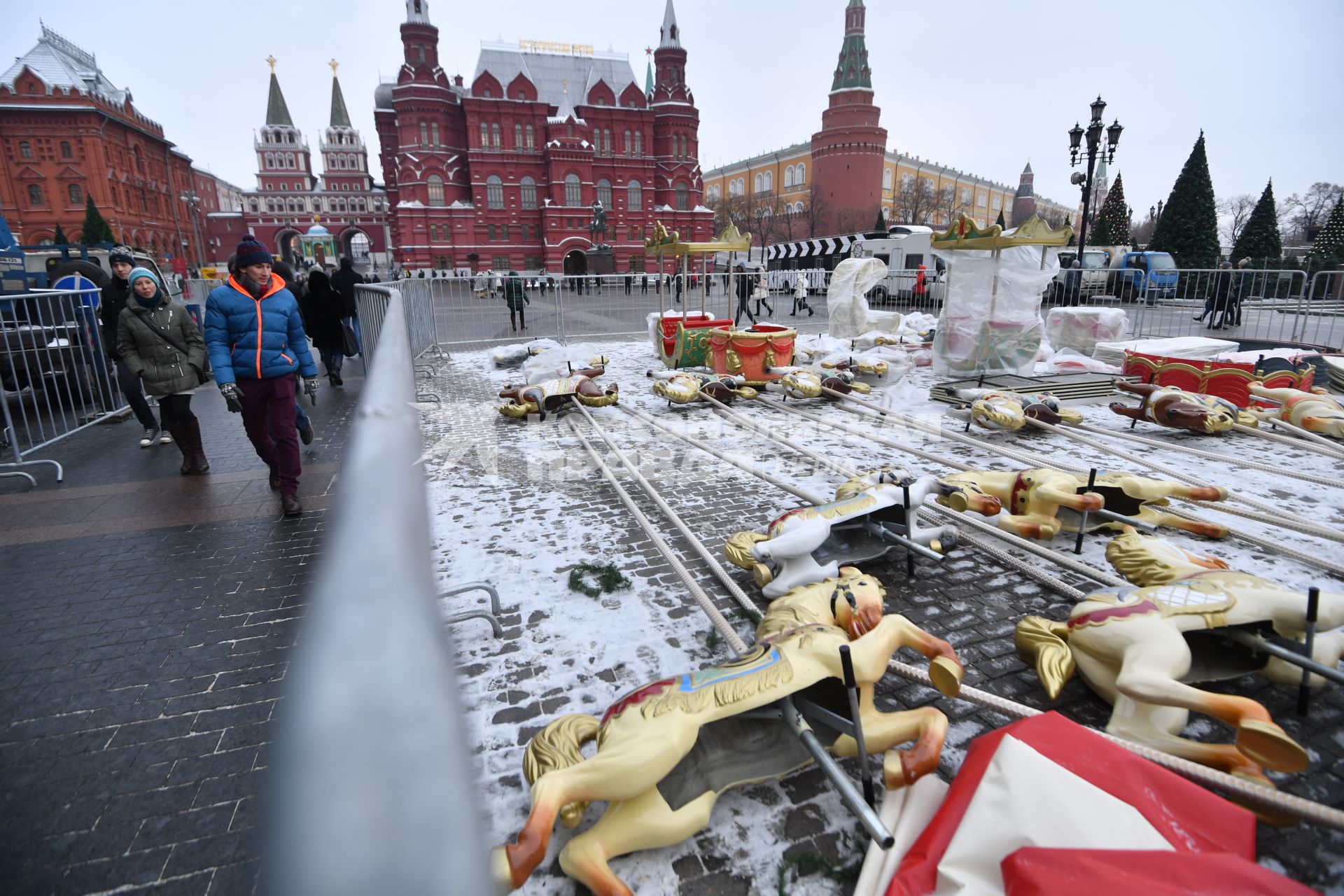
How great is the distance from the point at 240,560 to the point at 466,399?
5239mm

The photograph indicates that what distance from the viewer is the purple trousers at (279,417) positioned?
16.3 feet

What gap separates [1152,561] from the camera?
3053 millimetres

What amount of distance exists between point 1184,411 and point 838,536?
15.5 feet

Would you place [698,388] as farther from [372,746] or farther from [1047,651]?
[372,746]

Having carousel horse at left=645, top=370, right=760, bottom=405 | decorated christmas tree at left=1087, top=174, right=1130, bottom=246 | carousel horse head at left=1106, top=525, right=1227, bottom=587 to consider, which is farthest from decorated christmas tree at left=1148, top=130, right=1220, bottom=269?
carousel horse head at left=1106, top=525, right=1227, bottom=587

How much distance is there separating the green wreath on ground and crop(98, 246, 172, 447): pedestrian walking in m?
5.02

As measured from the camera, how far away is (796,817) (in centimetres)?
226

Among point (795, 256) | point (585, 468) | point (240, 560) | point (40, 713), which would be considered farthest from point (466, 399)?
point (795, 256)

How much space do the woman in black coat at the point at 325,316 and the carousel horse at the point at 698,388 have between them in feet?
17.5

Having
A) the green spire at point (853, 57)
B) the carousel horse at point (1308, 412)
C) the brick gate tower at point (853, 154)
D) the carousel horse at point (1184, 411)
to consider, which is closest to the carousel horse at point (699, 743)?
the carousel horse at point (1184, 411)

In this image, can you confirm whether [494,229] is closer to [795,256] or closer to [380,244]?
[795,256]

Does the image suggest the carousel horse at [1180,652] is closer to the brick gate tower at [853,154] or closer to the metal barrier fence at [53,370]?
the metal barrier fence at [53,370]

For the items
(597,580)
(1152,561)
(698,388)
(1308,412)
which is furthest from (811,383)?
(1152,561)

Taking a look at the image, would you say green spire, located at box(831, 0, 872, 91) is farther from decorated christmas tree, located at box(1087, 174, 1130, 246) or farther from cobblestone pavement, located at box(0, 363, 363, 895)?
cobblestone pavement, located at box(0, 363, 363, 895)
